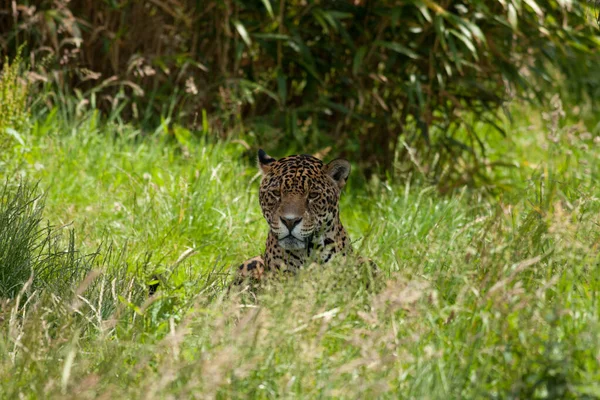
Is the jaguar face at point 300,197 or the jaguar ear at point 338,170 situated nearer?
the jaguar face at point 300,197

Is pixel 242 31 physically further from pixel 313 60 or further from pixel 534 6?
pixel 534 6

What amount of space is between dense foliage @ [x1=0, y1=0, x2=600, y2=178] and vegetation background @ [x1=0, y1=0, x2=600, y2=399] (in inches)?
1.1

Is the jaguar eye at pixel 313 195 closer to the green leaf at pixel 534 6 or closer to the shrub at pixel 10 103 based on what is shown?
the shrub at pixel 10 103

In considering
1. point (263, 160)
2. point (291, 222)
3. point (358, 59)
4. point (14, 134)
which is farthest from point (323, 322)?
point (358, 59)

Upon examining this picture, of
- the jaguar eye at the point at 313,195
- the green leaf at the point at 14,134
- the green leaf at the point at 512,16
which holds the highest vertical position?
the green leaf at the point at 512,16

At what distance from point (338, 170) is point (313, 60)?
3148 mm

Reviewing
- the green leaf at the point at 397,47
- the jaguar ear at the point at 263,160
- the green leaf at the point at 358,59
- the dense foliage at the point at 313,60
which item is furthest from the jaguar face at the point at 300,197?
the green leaf at the point at 397,47

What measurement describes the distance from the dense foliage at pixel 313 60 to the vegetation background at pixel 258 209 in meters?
0.03

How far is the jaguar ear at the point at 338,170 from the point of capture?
209 inches

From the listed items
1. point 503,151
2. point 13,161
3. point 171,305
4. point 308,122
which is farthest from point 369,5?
point 171,305

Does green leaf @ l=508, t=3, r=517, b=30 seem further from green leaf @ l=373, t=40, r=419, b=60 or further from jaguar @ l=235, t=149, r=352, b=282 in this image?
jaguar @ l=235, t=149, r=352, b=282

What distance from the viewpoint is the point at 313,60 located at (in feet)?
27.3

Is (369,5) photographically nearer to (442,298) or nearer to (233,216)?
(233,216)

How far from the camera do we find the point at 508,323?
145 inches
